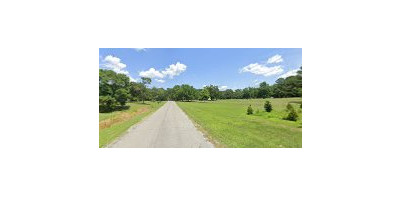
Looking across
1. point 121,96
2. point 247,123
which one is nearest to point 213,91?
point 247,123

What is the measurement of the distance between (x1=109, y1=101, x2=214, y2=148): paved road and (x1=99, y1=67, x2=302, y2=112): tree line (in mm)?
1265

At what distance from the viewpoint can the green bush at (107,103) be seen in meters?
8.71

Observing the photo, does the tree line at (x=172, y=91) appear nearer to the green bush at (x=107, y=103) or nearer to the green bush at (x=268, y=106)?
the green bush at (x=107, y=103)

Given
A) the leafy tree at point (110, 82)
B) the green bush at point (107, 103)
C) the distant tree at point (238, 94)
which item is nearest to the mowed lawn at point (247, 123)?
the distant tree at point (238, 94)

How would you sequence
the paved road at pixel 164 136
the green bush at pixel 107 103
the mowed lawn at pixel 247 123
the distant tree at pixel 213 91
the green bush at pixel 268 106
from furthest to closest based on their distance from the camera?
the green bush at pixel 268 106 → the distant tree at pixel 213 91 → the green bush at pixel 107 103 → the mowed lawn at pixel 247 123 → the paved road at pixel 164 136

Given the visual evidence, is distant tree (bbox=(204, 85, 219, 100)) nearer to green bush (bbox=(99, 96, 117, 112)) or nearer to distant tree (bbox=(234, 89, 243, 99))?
distant tree (bbox=(234, 89, 243, 99))

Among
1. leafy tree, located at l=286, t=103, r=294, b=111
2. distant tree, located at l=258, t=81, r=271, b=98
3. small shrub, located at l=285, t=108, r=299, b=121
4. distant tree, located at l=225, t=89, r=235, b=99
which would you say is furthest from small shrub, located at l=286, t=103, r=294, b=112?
distant tree, located at l=225, t=89, r=235, b=99

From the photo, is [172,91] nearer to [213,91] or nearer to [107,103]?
[213,91]

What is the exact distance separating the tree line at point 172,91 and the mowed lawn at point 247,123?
46 cm

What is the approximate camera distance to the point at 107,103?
356 inches

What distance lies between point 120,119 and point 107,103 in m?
1.34

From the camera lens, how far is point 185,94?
9.93m
